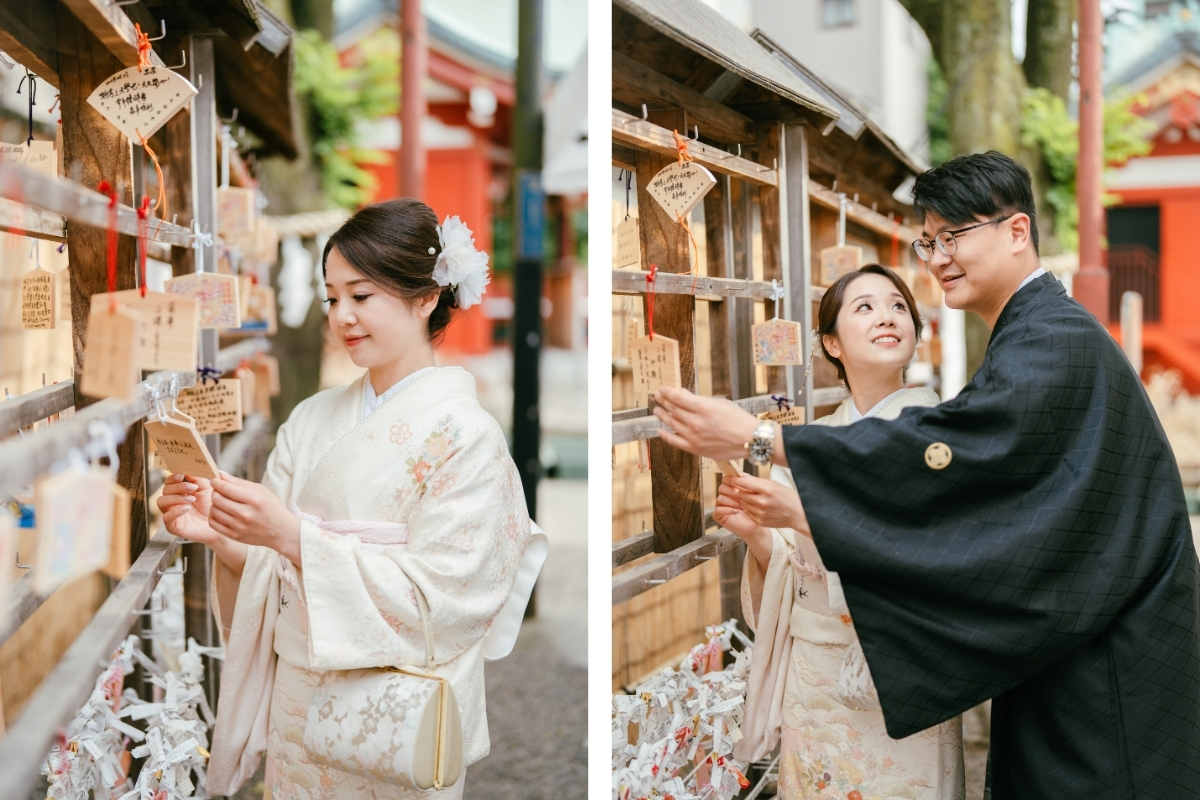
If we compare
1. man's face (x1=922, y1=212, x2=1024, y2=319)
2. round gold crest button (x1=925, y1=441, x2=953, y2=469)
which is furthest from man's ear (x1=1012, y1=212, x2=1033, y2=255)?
round gold crest button (x1=925, y1=441, x2=953, y2=469)

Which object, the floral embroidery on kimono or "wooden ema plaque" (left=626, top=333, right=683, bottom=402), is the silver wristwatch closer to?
"wooden ema plaque" (left=626, top=333, right=683, bottom=402)

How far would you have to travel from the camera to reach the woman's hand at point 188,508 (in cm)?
177

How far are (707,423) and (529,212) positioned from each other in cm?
414

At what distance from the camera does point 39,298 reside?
1938 millimetres

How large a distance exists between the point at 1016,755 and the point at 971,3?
5.40 metres

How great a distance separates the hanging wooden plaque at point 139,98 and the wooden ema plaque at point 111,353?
23.4 inches

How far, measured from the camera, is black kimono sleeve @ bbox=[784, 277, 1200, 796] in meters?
1.62

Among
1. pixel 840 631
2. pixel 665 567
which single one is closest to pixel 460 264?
pixel 665 567

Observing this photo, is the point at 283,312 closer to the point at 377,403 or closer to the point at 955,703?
the point at 377,403

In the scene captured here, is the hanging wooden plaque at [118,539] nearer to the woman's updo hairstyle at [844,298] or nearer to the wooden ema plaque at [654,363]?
the wooden ema plaque at [654,363]

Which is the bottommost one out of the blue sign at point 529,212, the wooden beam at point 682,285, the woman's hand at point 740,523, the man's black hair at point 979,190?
the woman's hand at point 740,523

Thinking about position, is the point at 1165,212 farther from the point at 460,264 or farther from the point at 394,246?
the point at 394,246

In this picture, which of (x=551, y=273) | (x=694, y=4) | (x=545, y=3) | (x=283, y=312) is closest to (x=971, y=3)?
(x=545, y=3)

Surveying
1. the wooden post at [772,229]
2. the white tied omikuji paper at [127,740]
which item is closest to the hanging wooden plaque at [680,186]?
the wooden post at [772,229]
